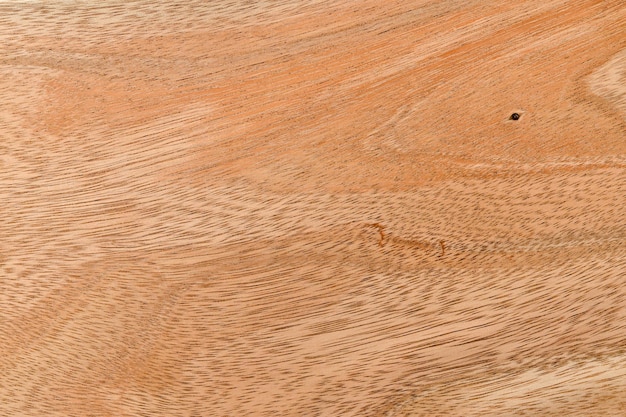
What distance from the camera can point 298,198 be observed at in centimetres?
31

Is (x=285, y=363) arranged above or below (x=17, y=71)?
below

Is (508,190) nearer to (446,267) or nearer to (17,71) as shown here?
(446,267)

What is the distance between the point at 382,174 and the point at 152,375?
137 millimetres

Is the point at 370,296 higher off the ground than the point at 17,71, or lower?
lower

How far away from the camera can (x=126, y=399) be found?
31cm

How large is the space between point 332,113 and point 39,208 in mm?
135

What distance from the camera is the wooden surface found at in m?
0.30

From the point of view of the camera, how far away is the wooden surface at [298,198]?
→ 301mm

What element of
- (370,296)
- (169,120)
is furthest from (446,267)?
(169,120)

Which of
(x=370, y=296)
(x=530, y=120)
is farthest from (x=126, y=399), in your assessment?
(x=530, y=120)

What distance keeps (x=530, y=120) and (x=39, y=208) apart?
0.73 feet

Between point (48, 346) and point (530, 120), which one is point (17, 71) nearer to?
point (48, 346)

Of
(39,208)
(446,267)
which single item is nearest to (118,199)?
(39,208)

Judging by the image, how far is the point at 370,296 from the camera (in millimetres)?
312
